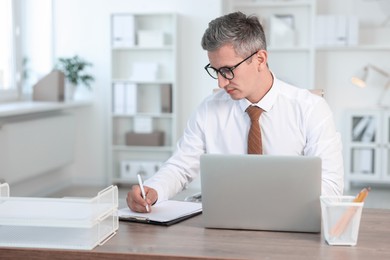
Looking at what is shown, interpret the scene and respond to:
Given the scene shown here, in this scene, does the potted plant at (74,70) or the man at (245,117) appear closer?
the man at (245,117)

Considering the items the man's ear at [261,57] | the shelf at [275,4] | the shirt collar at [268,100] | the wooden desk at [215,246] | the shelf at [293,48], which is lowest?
the wooden desk at [215,246]

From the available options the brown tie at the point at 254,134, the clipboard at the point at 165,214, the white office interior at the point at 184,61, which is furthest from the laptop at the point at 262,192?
the white office interior at the point at 184,61

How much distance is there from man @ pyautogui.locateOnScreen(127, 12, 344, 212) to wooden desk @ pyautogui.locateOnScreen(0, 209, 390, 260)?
1.04 feet

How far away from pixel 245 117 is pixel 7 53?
3.51 meters

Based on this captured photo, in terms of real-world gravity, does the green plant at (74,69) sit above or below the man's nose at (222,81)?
above

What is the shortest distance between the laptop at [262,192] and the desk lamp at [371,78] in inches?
170

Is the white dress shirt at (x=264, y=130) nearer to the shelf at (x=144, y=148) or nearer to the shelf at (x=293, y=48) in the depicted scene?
the shelf at (x=144, y=148)

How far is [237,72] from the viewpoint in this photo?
6.84ft

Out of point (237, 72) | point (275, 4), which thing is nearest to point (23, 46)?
point (275, 4)

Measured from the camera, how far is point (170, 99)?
568cm

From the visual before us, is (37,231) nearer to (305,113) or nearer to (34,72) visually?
(305,113)

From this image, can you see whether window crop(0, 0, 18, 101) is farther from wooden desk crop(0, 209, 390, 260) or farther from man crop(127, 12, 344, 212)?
wooden desk crop(0, 209, 390, 260)

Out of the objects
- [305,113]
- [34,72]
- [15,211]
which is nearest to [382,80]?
[34,72]

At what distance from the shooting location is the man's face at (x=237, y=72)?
6.69 ft
